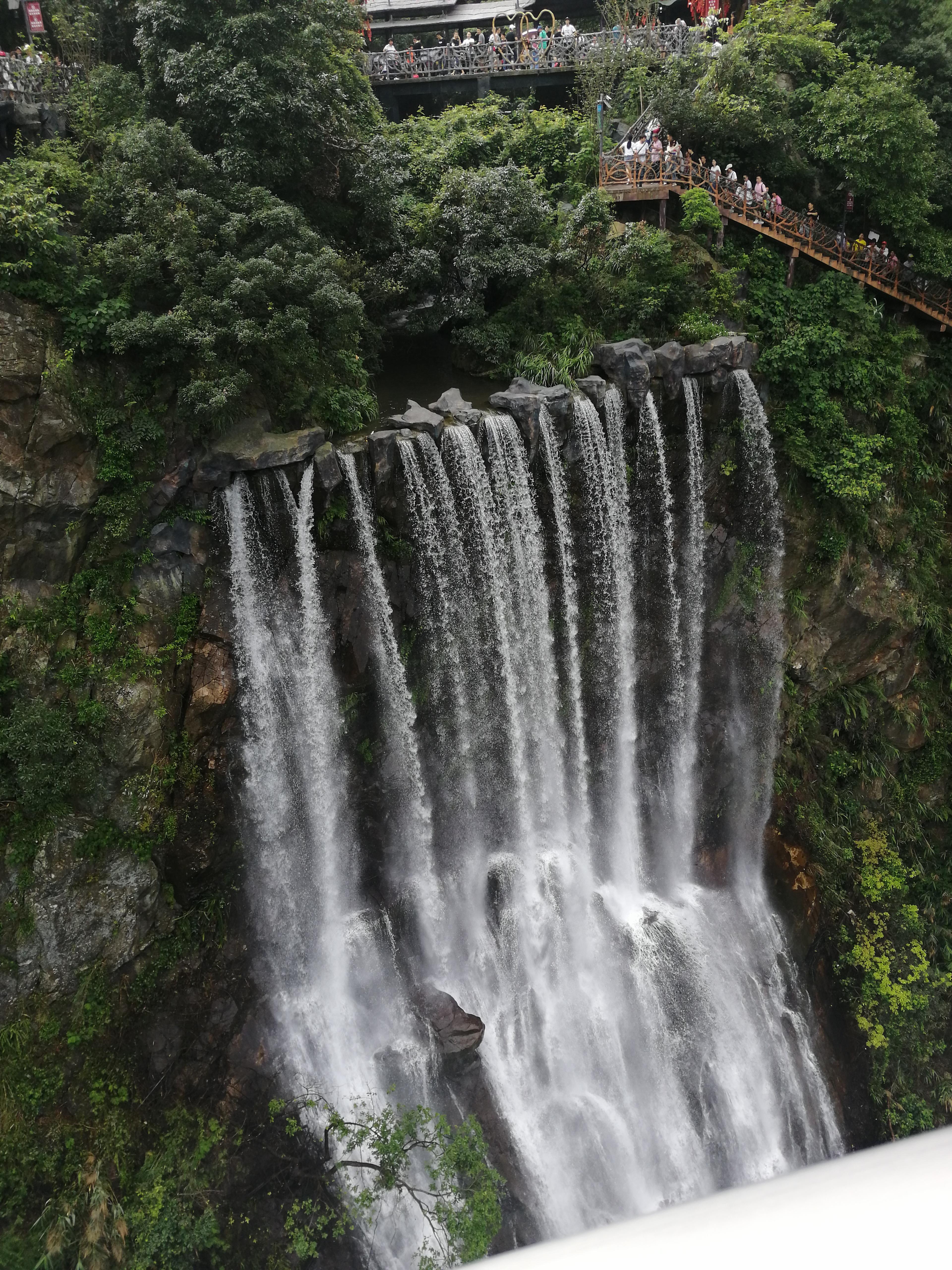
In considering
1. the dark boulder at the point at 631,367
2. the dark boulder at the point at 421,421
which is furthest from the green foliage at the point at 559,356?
the dark boulder at the point at 421,421

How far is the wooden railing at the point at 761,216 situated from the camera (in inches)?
717

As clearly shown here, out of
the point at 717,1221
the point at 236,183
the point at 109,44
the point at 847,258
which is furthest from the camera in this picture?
the point at 847,258

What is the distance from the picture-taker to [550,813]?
53.2 ft

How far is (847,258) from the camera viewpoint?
1856 centimetres

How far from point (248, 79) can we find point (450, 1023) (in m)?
16.8

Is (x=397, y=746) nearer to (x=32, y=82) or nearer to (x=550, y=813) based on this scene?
(x=550, y=813)

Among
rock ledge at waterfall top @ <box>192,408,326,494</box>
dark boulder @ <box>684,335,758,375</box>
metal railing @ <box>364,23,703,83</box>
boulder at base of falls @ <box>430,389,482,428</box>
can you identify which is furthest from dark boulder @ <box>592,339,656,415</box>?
metal railing @ <box>364,23,703,83</box>

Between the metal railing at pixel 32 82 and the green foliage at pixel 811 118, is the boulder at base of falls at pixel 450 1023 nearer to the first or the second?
the metal railing at pixel 32 82

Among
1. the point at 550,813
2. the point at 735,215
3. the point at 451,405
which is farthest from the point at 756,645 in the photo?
the point at 735,215

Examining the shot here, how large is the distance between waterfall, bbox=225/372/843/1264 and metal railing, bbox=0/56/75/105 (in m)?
9.12

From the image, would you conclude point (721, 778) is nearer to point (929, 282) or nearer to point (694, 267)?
point (694, 267)

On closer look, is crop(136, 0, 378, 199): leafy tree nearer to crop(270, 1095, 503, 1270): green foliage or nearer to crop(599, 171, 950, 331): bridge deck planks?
crop(599, 171, 950, 331): bridge deck planks

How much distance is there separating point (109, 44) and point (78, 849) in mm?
16011

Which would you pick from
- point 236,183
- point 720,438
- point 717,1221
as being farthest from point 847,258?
point 717,1221
